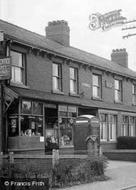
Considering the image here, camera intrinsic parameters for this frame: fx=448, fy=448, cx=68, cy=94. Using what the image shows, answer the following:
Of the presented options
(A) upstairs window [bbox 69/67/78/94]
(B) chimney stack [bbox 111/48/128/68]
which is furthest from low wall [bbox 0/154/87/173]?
(B) chimney stack [bbox 111/48/128/68]

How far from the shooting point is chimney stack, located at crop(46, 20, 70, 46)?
28516 millimetres

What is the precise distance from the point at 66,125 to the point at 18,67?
16.0 ft

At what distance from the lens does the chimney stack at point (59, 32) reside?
28.5 m

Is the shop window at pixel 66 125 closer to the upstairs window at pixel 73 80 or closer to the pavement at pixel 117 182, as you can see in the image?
the upstairs window at pixel 73 80

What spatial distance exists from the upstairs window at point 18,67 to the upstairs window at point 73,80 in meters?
4.90

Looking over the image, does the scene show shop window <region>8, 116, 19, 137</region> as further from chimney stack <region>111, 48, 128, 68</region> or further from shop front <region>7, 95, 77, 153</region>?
chimney stack <region>111, 48, 128, 68</region>

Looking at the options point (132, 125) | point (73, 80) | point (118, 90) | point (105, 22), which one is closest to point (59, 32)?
point (73, 80)

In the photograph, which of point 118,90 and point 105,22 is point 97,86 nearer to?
point 118,90

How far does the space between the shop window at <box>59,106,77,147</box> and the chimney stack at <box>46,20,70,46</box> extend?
6014mm

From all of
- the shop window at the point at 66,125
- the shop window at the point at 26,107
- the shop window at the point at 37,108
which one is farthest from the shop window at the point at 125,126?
the shop window at the point at 26,107

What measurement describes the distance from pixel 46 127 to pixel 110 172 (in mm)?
6438

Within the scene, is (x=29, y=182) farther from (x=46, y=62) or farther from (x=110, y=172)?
(x=46, y=62)

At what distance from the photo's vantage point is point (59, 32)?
28.6 metres

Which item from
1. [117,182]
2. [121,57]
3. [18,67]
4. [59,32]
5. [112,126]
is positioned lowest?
[117,182]
